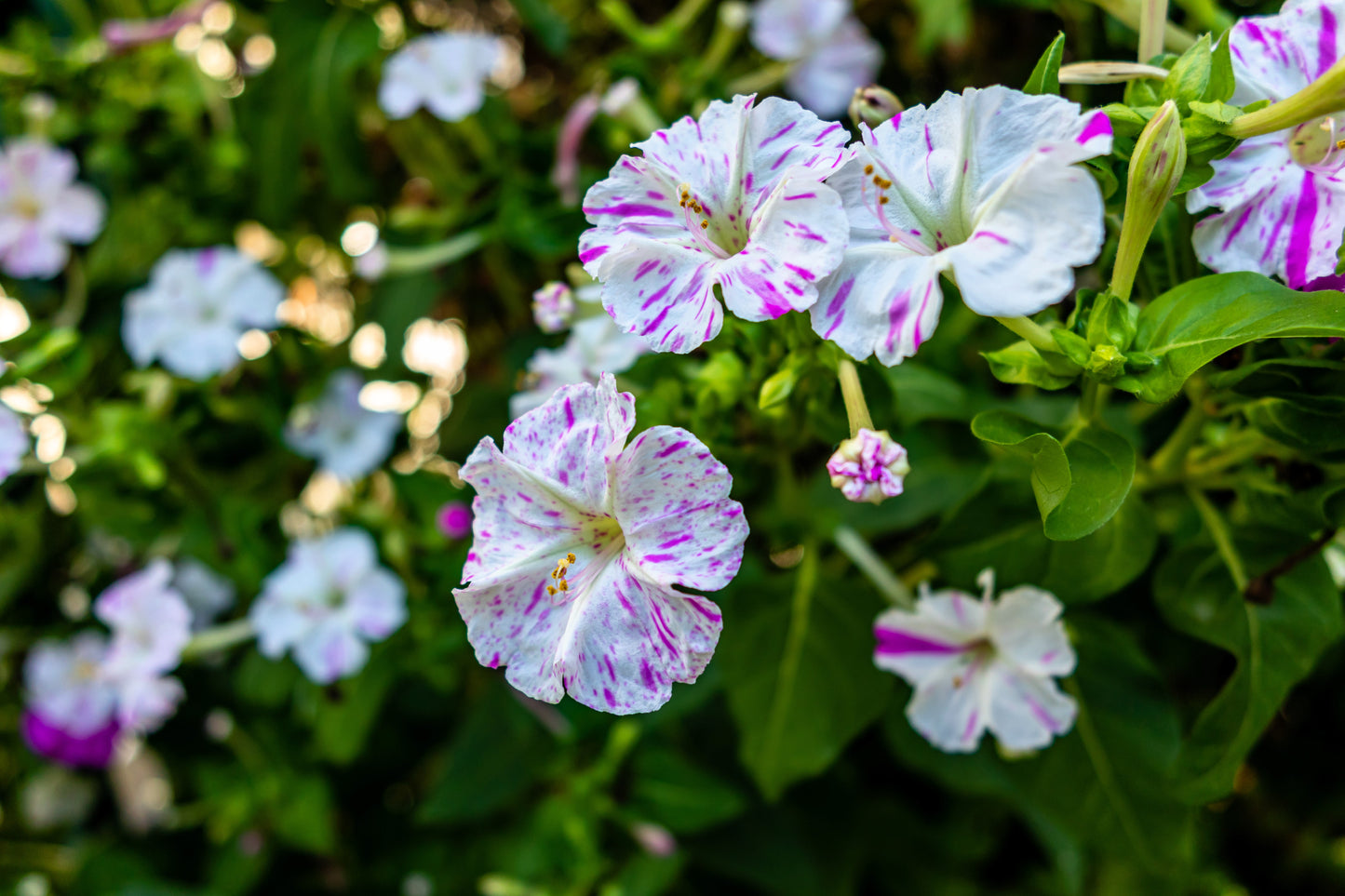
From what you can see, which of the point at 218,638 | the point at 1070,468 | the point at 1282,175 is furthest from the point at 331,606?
the point at 1282,175

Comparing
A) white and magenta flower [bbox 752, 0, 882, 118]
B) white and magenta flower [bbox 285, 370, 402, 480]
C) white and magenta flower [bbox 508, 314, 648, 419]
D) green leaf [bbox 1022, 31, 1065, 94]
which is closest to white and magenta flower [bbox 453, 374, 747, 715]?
white and magenta flower [bbox 508, 314, 648, 419]

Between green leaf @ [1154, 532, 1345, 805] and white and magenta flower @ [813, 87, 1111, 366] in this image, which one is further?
green leaf @ [1154, 532, 1345, 805]

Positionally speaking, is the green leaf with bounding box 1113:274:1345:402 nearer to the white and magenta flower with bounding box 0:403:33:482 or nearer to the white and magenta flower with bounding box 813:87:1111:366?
the white and magenta flower with bounding box 813:87:1111:366

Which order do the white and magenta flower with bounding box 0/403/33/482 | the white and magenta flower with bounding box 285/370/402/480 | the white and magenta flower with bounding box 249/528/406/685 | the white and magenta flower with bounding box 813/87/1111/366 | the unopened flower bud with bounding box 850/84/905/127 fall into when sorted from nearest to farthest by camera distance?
the white and magenta flower with bounding box 813/87/1111/366 < the unopened flower bud with bounding box 850/84/905/127 < the white and magenta flower with bounding box 0/403/33/482 < the white and magenta flower with bounding box 249/528/406/685 < the white and magenta flower with bounding box 285/370/402/480

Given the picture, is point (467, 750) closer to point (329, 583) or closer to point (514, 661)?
point (329, 583)

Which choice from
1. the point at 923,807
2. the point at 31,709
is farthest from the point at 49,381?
the point at 923,807
